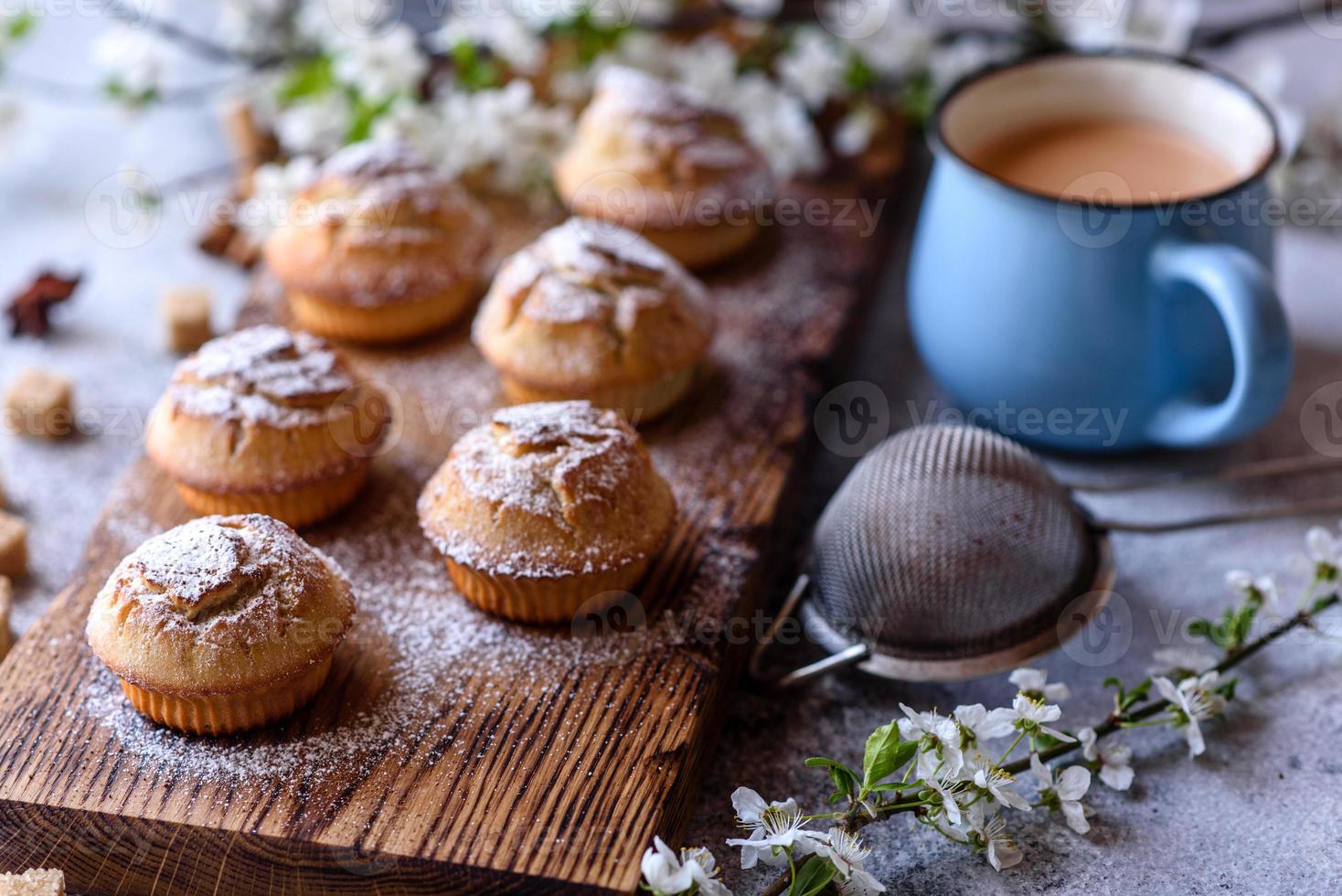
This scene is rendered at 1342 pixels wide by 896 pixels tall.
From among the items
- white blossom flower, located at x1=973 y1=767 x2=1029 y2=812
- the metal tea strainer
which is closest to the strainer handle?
the metal tea strainer

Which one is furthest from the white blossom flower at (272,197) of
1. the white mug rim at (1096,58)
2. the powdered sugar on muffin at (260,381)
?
the white mug rim at (1096,58)

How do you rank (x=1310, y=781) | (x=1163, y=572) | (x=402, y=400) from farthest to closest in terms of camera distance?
(x=402, y=400) → (x=1163, y=572) → (x=1310, y=781)

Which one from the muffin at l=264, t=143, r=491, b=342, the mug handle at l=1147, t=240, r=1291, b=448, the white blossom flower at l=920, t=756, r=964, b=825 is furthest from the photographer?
the muffin at l=264, t=143, r=491, b=342

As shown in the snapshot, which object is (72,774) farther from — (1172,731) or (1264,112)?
(1264,112)

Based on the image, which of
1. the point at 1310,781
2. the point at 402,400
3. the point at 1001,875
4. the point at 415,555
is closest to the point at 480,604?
the point at 415,555

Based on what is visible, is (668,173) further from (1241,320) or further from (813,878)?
(813,878)

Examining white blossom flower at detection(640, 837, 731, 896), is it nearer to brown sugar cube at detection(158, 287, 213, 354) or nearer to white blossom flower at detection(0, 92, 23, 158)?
brown sugar cube at detection(158, 287, 213, 354)
